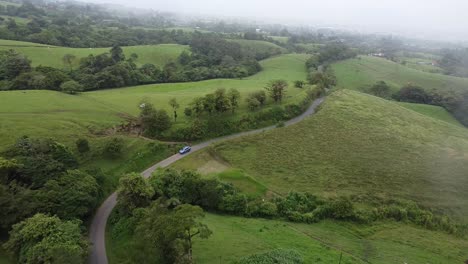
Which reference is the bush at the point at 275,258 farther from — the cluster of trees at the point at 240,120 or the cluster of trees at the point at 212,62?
the cluster of trees at the point at 212,62

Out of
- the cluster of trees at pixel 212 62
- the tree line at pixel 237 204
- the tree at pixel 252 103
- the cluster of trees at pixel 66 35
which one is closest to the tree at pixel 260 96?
the tree at pixel 252 103

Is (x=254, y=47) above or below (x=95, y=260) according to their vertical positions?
above

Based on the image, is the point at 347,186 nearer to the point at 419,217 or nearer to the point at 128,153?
the point at 419,217

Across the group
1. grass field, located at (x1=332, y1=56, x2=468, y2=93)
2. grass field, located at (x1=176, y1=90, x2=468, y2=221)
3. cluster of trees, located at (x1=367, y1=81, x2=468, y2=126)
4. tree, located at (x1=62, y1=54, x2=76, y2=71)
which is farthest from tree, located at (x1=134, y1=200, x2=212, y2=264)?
cluster of trees, located at (x1=367, y1=81, x2=468, y2=126)

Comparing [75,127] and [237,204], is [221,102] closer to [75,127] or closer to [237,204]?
[75,127]

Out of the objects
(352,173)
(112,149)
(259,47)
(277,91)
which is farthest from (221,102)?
(259,47)

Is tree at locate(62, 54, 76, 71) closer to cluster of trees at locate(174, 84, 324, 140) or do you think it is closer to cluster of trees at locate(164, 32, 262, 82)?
cluster of trees at locate(164, 32, 262, 82)

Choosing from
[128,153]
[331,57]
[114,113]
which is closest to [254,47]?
[331,57]
